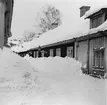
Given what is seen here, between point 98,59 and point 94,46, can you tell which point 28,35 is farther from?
point 98,59

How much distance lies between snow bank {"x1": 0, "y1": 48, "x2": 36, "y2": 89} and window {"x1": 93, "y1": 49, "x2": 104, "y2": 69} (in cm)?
608

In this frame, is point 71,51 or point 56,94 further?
point 71,51

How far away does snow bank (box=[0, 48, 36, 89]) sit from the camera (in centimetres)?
738

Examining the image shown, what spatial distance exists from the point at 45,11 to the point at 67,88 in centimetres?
5070

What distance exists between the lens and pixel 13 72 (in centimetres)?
803

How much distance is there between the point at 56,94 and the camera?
23.3 ft

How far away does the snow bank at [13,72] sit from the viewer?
24.2 feet

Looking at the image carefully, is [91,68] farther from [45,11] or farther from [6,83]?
[45,11]

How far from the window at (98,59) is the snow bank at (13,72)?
6077 millimetres

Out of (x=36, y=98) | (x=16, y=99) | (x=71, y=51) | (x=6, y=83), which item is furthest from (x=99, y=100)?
(x=71, y=51)

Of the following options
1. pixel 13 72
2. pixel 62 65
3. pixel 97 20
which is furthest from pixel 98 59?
pixel 13 72

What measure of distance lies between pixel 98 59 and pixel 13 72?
7.43m

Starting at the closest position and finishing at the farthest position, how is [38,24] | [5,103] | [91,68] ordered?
1. [5,103]
2. [91,68]
3. [38,24]

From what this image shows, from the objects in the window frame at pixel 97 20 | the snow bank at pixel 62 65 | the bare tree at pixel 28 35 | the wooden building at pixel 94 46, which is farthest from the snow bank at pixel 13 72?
the bare tree at pixel 28 35
